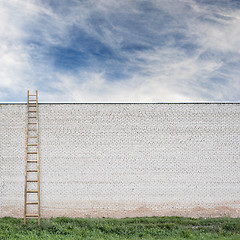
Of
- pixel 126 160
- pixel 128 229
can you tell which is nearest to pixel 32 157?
pixel 126 160

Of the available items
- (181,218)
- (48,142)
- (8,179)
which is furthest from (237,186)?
(8,179)

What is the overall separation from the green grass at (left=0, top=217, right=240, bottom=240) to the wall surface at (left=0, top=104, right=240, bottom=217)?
2.67 feet

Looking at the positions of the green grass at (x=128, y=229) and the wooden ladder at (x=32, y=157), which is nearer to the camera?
the green grass at (x=128, y=229)

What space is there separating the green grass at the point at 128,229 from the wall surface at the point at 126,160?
81 cm

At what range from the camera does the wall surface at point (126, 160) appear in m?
10.5

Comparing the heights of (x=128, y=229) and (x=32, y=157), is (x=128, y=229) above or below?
below

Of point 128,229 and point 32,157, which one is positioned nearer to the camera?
point 128,229

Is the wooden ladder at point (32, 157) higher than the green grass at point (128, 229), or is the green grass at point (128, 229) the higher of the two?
the wooden ladder at point (32, 157)

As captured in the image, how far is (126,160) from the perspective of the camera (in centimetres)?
1077

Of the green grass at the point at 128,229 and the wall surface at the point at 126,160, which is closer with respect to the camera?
the green grass at the point at 128,229

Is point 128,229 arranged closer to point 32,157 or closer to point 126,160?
point 126,160

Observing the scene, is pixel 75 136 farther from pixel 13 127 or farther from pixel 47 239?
pixel 47 239

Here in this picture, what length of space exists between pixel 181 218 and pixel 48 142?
17.6 feet

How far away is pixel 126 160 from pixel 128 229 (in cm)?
292
